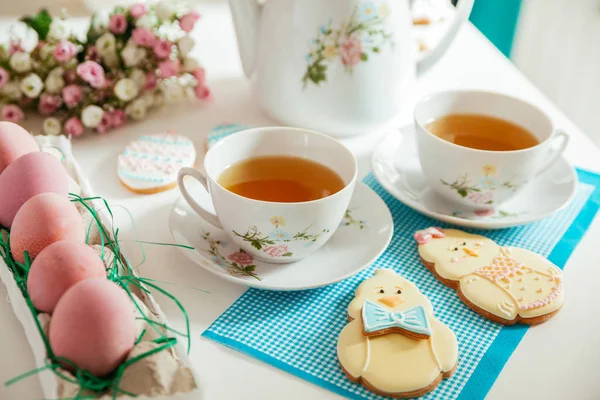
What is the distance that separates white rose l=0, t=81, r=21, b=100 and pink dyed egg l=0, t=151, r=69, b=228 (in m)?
0.29

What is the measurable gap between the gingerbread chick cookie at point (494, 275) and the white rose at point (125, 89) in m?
0.45

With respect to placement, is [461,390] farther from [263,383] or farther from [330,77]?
[330,77]

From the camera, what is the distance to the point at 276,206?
2.08ft

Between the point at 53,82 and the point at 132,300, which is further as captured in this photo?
the point at 53,82

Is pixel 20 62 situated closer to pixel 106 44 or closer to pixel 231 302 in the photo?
pixel 106 44

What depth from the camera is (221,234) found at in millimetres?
733

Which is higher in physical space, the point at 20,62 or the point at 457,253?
the point at 20,62

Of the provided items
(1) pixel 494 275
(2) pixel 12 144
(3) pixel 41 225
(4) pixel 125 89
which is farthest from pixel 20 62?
(1) pixel 494 275

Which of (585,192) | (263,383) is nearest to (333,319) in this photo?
(263,383)

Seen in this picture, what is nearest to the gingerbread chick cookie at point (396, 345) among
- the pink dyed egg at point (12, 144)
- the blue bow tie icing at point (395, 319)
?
the blue bow tie icing at point (395, 319)

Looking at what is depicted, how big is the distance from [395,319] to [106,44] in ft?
1.86

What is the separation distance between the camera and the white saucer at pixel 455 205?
77 cm

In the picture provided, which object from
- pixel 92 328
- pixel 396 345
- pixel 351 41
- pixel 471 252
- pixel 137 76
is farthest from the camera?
pixel 137 76

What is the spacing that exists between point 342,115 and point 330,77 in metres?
A: 0.06
